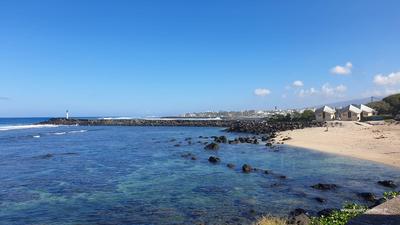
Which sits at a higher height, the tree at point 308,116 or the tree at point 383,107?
the tree at point 383,107

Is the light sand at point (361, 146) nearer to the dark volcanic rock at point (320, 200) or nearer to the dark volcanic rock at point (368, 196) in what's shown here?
the dark volcanic rock at point (368, 196)

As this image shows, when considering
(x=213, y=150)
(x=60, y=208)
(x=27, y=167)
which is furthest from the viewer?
(x=213, y=150)

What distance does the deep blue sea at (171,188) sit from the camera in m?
14.5

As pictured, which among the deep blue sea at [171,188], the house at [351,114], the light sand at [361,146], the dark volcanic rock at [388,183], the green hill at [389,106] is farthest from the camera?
the house at [351,114]

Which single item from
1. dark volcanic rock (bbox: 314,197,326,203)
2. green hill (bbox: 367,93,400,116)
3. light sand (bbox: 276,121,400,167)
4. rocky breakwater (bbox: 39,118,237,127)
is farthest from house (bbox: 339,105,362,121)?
dark volcanic rock (bbox: 314,197,326,203)

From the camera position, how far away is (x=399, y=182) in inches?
753

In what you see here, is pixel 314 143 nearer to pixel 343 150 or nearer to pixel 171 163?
pixel 343 150

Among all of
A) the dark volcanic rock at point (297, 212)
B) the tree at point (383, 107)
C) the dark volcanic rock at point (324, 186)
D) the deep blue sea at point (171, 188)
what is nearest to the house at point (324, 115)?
the tree at point (383, 107)

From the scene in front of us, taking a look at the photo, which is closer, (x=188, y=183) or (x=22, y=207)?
(x=22, y=207)

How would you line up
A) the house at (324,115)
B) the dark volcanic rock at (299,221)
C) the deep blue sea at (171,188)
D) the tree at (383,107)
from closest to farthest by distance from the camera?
the dark volcanic rock at (299,221)
the deep blue sea at (171,188)
the tree at (383,107)
the house at (324,115)

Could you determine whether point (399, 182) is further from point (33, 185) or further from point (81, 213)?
point (33, 185)

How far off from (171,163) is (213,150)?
973 cm

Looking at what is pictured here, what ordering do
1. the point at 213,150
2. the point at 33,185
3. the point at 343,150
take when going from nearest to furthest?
the point at 33,185 → the point at 343,150 → the point at 213,150

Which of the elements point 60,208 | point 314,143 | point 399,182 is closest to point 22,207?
point 60,208
